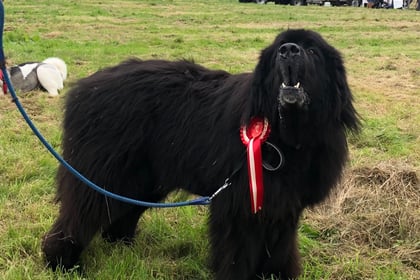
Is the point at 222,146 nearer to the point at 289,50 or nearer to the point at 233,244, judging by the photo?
the point at 233,244

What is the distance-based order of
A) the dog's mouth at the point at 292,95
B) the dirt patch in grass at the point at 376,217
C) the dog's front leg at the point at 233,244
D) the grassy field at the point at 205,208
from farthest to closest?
the dirt patch in grass at the point at 376,217, the grassy field at the point at 205,208, the dog's front leg at the point at 233,244, the dog's mouth at the point at 292,95

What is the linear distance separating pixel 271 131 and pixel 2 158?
3.39 meters

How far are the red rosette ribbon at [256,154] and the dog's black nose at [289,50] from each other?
0.41 metres

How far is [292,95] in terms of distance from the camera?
262 cm

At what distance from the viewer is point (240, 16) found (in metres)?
23.8

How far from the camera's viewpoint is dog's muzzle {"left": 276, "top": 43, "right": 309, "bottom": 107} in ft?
8.62

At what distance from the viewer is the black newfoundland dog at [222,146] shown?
283cm

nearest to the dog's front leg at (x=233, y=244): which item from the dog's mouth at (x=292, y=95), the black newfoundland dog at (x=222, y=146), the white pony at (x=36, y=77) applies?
the black newfoundland dog at (x=222, y=146)

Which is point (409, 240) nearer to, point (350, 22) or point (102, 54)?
point (102, 54)

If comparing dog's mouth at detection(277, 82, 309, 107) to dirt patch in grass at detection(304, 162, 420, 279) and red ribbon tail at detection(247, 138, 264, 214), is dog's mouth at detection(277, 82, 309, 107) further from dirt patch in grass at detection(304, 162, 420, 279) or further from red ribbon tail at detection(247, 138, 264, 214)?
dirt patch in grass at detection(304, 162, 420, 279)

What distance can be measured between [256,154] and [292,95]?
0.42m

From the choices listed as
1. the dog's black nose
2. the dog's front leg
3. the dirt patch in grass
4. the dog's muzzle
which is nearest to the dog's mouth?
the dog's muzzle

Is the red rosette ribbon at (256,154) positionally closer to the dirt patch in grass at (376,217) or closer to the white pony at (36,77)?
the dirt patch in grass at (376,217)

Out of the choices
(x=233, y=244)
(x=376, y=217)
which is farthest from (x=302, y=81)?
(x=376, y=217)
